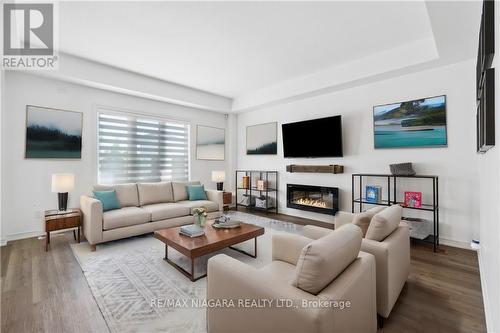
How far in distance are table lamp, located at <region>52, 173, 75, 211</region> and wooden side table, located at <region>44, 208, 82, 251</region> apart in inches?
6.5

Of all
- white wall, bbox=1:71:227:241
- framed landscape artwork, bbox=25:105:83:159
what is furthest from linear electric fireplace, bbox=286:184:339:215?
framed landscape artwork, bbox=25:105:83:159

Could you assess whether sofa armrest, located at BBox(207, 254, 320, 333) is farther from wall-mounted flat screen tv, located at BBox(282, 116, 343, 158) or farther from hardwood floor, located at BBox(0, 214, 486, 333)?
wall-mounted flat screen tv, located at BBox(282, 116, 343, 158)

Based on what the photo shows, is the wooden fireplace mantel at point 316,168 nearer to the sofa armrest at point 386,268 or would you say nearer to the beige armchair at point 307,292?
the sofa armrest at point 386,268

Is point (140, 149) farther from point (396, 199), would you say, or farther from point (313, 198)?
point (396, 199)

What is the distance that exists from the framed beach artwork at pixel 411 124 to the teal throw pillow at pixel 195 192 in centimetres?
344

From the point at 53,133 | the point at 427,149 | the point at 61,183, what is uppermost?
the point at 53,133

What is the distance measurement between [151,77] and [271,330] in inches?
191

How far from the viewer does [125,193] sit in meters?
4.13

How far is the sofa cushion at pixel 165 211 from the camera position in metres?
3.87

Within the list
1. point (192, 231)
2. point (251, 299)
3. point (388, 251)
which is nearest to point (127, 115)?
point (192, 231)

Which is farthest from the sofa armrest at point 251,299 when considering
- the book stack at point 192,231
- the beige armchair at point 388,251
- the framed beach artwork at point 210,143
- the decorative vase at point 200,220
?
the framed beach artwork at point 210,143

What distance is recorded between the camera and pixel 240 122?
21.6 feet

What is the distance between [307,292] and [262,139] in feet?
16.2

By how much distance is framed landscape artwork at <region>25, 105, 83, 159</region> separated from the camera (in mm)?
3740
